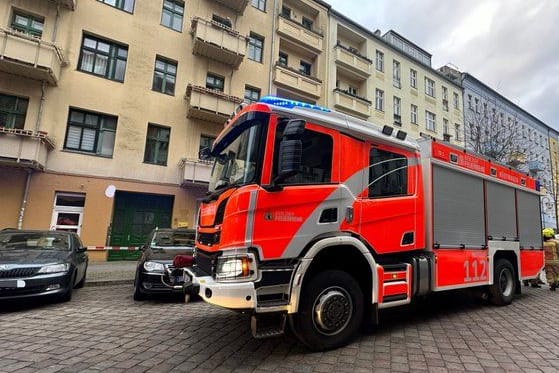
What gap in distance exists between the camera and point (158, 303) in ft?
22.5

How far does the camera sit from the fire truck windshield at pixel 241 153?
394 centimetres

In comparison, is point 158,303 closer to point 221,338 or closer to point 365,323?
point 221,338

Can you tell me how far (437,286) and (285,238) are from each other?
10.1 ft

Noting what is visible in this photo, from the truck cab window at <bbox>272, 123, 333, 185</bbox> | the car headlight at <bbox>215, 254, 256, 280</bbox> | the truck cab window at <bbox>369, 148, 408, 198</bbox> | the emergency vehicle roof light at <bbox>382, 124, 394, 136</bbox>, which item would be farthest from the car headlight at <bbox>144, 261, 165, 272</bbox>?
the emergency vehicle roof light at <bbox>382, 124, 394, 136</bbox>

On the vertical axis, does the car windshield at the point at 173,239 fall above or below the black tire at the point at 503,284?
above

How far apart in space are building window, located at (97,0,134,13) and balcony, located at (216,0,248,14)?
4.60 m

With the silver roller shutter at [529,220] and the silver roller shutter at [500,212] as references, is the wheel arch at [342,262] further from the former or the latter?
the silver roller shutter at [529,220]

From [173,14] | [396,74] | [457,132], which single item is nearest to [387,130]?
[173,14]

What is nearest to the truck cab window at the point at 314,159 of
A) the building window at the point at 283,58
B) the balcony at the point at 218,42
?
the balcony at the point at 218,42

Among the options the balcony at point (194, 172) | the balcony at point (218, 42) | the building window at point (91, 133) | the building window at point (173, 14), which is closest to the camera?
the building window at point (91, 133)

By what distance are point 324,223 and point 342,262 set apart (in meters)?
0.70

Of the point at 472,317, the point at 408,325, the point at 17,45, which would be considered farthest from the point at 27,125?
the point at 472,317

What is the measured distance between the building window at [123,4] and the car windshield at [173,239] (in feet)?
41.8

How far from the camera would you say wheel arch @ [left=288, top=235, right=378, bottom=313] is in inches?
155
